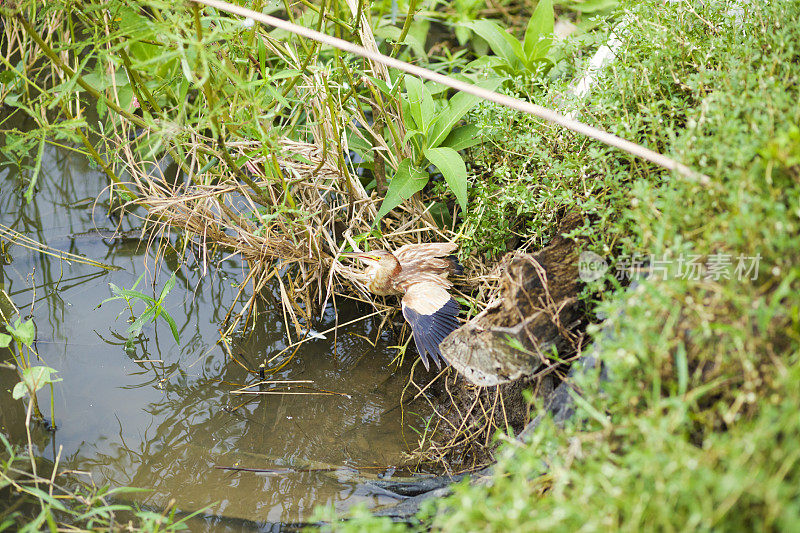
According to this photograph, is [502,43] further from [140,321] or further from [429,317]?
[140,321]

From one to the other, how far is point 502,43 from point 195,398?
2.19 meters

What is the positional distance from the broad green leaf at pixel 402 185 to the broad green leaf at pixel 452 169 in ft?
0.32

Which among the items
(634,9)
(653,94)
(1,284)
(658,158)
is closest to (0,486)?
(1,284)

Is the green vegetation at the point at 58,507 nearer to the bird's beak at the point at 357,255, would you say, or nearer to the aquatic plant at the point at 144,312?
the aquatic plant at the point at 144,312

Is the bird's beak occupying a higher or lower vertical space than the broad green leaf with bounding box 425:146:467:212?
lower

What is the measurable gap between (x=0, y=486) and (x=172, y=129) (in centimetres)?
124

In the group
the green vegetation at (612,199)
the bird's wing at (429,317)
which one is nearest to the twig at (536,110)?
the green vegetation at (612,199)

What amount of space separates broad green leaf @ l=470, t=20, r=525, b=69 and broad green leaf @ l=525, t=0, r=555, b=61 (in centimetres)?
4

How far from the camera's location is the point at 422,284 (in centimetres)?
206

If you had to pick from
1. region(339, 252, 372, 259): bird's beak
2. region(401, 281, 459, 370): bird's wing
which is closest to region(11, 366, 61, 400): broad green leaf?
region(339, 252, 372, 259): bird's beak

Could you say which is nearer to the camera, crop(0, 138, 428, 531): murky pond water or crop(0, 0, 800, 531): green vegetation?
crop(0, 0, 800, 531): green vegetation

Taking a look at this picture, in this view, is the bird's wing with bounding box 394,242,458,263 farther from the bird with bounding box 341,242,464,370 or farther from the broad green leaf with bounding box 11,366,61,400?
the broad green leaf with bounding box 11,366,61,400

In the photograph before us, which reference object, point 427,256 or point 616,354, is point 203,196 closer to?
point 427,256

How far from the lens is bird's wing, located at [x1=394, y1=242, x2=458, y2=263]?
2.12 m
